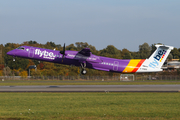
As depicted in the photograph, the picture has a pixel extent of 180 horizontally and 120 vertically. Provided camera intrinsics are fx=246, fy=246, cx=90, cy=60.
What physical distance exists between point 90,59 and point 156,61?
11840mm

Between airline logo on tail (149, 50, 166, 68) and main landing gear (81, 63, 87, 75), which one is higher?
airline logo on tail (149, 50, 166, 68)

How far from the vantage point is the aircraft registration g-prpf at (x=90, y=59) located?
38.8m

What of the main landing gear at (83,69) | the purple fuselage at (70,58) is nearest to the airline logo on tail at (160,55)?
the purple fuselage at (70,58)

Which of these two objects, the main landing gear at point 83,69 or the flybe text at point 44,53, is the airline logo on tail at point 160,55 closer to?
the main landing gear at point 83,69

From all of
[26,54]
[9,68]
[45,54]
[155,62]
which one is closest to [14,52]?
[26,54]

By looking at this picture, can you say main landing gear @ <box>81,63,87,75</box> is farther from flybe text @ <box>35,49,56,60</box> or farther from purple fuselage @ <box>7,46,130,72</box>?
flybe text @ <box>35,49,56,60</box>

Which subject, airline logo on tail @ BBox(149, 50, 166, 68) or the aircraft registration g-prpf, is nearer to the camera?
the aircraft registration g-prpf

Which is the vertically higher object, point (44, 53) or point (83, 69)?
point (44, 53)

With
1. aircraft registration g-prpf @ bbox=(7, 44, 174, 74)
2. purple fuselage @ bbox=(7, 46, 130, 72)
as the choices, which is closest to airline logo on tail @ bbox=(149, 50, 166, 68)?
aircraft registration g-prpf @ bbox=(7, 44, 174, 74)

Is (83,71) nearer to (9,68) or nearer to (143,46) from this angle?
(9,68)

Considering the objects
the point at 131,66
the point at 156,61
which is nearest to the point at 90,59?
the point at 131,66

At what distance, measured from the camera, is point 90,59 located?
134 ft

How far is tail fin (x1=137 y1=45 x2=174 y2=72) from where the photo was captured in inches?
1667

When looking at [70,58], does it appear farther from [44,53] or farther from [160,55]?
[160,55]
